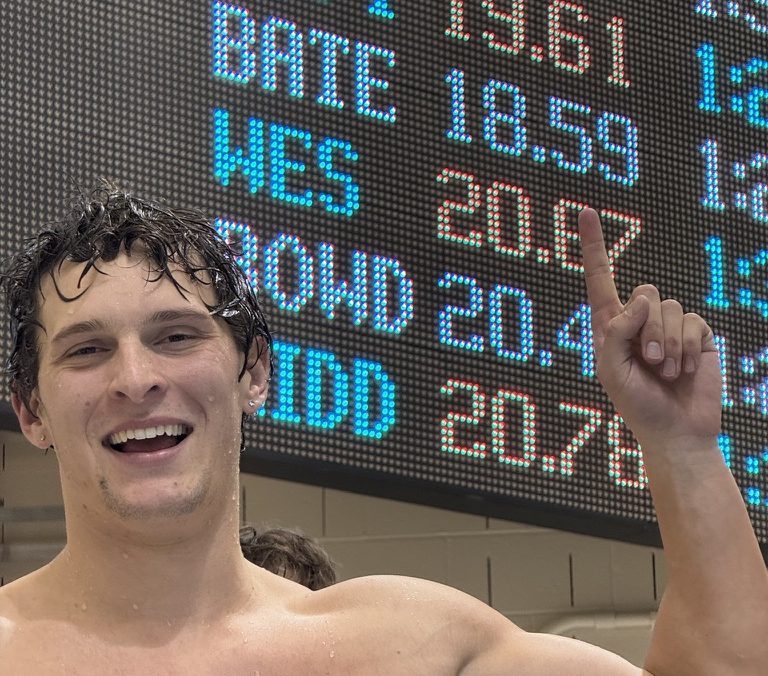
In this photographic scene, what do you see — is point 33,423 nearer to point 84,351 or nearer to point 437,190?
point 84,351

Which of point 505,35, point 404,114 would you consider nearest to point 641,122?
point 505,35

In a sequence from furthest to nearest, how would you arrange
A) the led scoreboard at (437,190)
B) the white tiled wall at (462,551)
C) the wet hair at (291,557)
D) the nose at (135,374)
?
the white tiled wall at (462,551), the led scoreboard at (437,190), the wet hair at (291,557), the nose at (135,374)

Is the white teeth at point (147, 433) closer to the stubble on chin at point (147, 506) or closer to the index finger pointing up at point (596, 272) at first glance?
the stubble on chin at point (147, 506)

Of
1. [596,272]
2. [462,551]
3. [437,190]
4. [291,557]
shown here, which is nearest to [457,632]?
[596,272]

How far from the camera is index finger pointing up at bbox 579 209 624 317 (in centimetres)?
125

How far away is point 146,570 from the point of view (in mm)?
1167

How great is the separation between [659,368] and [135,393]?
427 millimetres

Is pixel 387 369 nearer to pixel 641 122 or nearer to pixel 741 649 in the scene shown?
pixel 641 122

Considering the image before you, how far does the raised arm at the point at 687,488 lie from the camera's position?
1166mm

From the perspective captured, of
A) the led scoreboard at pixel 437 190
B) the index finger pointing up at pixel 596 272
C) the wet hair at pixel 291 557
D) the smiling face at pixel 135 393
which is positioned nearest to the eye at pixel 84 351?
the smiling face at pixel 135 393

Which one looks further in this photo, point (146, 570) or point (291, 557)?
point (291, 557)

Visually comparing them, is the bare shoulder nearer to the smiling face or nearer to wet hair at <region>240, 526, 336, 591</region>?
the smiling face

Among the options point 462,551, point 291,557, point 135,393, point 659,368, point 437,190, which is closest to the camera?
point 135,393

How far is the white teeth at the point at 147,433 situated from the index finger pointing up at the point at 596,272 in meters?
0.36
